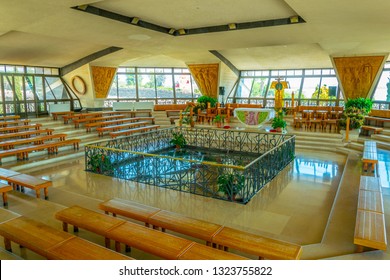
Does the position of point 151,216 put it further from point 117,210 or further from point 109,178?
point 109,178

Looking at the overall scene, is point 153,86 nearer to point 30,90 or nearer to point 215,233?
point 30,90

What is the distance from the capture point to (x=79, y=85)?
14.7m

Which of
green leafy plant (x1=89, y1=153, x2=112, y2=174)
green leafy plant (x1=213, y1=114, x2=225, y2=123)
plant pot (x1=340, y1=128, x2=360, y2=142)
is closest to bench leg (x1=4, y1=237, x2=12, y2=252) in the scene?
green leafy plant (x1=89, y1=153, x2=112, y2=174)

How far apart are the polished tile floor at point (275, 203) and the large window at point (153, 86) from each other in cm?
1011

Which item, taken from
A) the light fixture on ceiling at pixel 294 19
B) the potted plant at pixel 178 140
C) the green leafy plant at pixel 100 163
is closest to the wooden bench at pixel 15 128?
the green leafy plant at pixel 100 163

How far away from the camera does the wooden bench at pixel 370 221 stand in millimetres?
3273

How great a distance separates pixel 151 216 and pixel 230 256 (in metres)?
1.38

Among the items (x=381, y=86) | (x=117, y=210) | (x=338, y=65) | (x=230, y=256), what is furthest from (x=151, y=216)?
(x=381, y=86)

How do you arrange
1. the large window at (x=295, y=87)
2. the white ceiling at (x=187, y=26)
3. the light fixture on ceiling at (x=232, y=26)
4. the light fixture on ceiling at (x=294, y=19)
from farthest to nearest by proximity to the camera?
1. the large window at (x=295, y=87)
2. the light fixture on ceiling at (x=232, y=26)
3. the light fixture on ceiling at (x=294, y=19)
4. the white ceiling at (x=187, y=26)

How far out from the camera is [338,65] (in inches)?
457

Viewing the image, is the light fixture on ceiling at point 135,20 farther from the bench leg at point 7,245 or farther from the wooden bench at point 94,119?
the bench leg at point 7,245

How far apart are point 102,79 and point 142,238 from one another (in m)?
12.8

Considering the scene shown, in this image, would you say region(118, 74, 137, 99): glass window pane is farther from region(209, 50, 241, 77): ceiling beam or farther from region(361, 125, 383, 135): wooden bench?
region(361, 125, 383, 135): wooden bench

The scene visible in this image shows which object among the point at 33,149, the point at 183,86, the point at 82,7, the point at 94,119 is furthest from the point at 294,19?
the point at 183,86
